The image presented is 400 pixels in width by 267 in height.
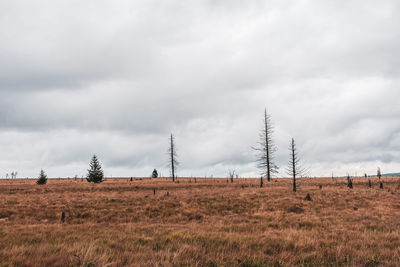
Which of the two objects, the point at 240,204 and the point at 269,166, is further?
the point at 269,166

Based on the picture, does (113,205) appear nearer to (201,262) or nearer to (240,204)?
(240,204)

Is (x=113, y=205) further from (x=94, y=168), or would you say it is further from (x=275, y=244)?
(x=94, y=168)

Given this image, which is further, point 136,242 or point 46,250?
point 136,242

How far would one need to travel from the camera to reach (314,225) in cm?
1334

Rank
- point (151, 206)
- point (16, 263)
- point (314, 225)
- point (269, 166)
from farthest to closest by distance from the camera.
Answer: point (269, 166), point (151, 206), point (314, 225), point (16, 263)

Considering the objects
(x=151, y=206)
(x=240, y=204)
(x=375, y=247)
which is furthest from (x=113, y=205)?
(x=375, y=247)

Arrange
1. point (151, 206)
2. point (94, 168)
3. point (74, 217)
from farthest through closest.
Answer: point (94, 168), point (151, 206), point (74, 217)

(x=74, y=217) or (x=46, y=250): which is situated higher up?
(x=46, y=250)

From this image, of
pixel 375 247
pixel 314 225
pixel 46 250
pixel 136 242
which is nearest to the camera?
pixel 46 250

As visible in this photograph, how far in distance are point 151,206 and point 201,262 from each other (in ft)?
48.9

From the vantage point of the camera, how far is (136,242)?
332 inches

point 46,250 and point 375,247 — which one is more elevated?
point 46,250

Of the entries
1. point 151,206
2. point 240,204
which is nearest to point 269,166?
point 240,204

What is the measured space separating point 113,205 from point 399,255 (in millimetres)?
19104
